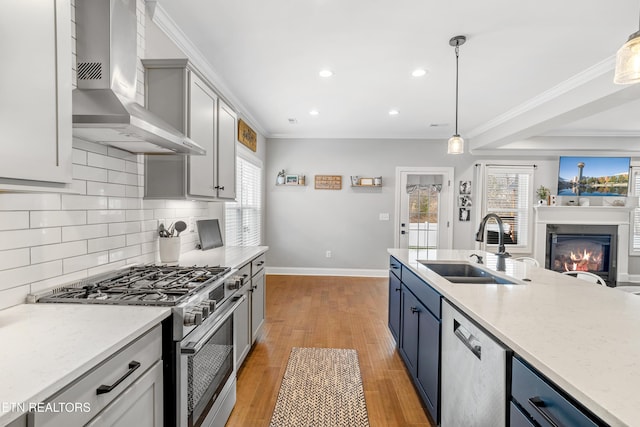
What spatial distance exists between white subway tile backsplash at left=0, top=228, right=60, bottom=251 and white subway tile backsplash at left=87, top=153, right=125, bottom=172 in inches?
16.4

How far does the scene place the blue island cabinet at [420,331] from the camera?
1.75 metres

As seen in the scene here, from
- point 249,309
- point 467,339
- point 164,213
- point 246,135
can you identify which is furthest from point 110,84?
point 246,135

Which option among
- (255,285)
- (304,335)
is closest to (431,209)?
(304,335)

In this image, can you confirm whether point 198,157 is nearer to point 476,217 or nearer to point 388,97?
point 388,97

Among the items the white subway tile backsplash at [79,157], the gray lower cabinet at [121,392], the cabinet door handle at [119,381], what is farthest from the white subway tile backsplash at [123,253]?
the cabinet door handle at [119,381]

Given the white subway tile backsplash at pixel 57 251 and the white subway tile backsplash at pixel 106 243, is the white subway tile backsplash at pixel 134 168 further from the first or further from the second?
the white subway tile backsplash at pixel 57 251

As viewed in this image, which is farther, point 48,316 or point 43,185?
point 48,316

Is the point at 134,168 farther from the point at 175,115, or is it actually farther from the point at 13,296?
the point at 13,296

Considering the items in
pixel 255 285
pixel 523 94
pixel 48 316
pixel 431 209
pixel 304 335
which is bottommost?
pixel 304 335

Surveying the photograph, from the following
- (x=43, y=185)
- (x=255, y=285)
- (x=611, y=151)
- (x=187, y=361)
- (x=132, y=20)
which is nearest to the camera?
(x=43, y=185)

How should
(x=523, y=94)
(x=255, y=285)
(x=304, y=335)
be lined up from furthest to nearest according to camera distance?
(x=523, y=94)
(x=304, y=335)
(x=255, y=285)

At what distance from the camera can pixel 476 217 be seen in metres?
5.75

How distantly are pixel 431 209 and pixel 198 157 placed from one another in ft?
15.3

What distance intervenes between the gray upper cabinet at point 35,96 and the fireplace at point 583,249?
270 inches
